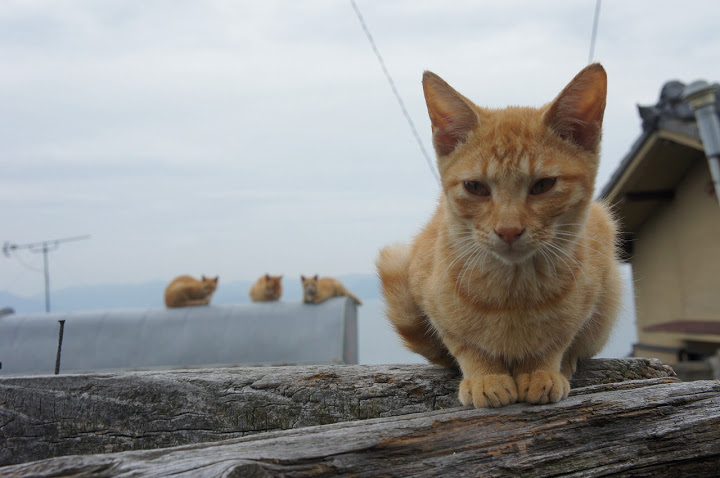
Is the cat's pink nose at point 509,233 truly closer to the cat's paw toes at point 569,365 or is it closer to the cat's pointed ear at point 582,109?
the cat's pointed ear at point 582,109

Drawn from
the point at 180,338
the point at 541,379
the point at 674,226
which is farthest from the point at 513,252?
the point at 674,226

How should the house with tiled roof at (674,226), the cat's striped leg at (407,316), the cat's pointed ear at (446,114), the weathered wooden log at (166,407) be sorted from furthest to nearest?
the house with tiled roof at (674,226)
the cat's striped leg at (407,316)
the cat's pointed ear at (446,114)
the weathered wooden log at (166,407)

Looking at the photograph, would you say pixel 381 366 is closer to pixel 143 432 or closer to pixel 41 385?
pixel 143 432

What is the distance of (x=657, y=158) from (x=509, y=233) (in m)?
4.91

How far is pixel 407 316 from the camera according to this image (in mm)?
2229

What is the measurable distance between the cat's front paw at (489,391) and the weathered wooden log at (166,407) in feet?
0.54

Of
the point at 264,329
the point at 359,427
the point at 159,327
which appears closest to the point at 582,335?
the point at 359,427

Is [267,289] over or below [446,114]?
below

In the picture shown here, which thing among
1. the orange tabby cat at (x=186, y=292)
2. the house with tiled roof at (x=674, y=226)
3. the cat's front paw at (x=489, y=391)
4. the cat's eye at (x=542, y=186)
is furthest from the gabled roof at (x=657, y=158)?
the orange tabby cat at (x=186, y=292)

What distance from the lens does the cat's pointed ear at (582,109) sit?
1801mm

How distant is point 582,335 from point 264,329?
380 cm

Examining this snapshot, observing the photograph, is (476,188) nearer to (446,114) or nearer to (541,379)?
(446,114)

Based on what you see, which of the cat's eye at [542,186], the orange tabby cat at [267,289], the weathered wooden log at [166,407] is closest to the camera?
the weathered wooden log at [166,407]

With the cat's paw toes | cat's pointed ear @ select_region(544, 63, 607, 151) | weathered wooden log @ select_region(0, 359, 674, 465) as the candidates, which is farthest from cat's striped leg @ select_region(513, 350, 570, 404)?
cat's pointed ear @ select_region(544, 63, 607, 151)
